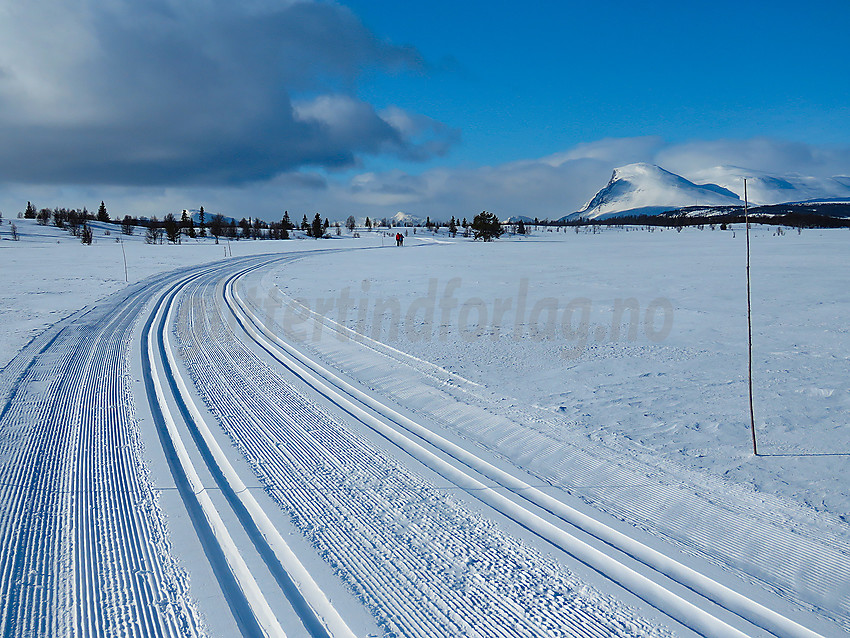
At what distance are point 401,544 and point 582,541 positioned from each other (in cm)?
126

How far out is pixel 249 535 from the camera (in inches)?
140

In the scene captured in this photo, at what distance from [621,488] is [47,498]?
470 centimetres

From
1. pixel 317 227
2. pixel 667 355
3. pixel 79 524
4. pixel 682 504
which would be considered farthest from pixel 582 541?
pixel 317 227

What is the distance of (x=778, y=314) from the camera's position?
36.5 feet

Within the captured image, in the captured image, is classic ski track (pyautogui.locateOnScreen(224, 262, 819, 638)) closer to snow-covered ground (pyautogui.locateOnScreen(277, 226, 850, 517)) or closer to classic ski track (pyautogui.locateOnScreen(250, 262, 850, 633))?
classic ski track (pyautogui.locateOnScreen(250, 262, 850, 633))

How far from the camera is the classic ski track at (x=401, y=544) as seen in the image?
9.28 feet

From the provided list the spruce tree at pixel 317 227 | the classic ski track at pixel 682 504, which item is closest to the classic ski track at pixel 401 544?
the classic ski track at pixel 682 504

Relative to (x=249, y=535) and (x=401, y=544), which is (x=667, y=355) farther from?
(x=249, y=535)

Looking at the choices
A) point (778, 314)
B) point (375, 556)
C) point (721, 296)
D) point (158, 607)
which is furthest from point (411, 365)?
point (721, 296)

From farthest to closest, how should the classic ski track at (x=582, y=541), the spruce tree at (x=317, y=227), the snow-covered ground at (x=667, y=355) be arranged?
the spruce tree at (x=317, y=227)
the snow-covered ground at (x=667, y=355)
the classic ski track at (x=582, y=541)

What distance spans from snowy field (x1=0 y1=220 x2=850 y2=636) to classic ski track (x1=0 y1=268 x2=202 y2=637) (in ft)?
0.07

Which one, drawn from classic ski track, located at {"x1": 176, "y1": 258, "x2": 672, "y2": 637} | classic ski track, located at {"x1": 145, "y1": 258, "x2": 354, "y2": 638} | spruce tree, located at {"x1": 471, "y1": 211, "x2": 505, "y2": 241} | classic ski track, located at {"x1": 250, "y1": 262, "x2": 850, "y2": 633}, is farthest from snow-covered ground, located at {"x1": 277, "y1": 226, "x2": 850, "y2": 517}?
spruce tree, located at {"x1": 471, "y1": 211, "x2": 505, "y2": 241}

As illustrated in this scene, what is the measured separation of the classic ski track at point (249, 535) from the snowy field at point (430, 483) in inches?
0.7

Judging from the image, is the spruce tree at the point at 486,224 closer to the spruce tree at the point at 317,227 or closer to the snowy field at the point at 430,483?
the spruce tree at the point at 317,227
